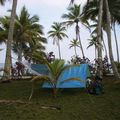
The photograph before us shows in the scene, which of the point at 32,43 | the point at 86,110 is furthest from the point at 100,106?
the point at 32,43

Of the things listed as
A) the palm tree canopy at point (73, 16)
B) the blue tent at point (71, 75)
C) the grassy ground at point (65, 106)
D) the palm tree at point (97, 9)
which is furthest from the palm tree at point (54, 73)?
the palm tree canopy at point (73, 16)

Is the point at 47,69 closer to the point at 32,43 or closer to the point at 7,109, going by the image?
the point at 7,109

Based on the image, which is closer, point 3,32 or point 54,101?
point 54,101

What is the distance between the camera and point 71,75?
15195mm

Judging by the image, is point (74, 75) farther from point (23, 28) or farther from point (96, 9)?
point (23, 28)

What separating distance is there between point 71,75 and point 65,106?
11.8 ft

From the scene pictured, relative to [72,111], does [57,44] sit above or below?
above

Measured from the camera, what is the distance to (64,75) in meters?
15.0

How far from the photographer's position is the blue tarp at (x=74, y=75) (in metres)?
14.4

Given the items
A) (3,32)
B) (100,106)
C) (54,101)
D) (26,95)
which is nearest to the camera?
(100,106)

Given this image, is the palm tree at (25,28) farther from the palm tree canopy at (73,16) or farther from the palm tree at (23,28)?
the palm tree canopy at (73,16)

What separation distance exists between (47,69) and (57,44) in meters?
39.3

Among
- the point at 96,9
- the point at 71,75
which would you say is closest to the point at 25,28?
the point at 96,9

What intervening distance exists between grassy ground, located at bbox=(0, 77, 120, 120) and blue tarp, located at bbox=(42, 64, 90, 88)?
17.0 inches
